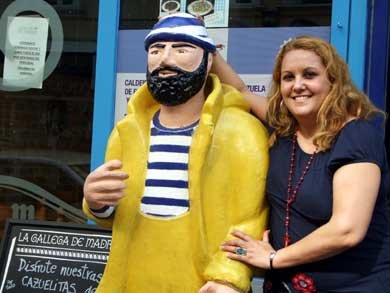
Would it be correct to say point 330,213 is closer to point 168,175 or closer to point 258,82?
point 168,175

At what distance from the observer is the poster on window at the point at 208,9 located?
3.86 metres

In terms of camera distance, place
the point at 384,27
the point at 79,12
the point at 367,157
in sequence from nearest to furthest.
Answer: the point at 367,157, the point at 384,27, the point at 79,12

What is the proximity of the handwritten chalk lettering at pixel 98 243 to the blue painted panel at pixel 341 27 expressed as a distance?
64.7 inches

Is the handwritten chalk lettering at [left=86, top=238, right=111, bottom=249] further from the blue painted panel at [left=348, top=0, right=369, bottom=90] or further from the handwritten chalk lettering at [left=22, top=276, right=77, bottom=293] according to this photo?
the blue painted panel at [left=348, top=0, right=369, bottom=90]

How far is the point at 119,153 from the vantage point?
2.45 m


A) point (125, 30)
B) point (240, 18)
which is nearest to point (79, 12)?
point (125, 30)

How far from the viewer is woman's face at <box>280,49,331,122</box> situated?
2.21 metres

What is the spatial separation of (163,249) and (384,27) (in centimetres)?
206

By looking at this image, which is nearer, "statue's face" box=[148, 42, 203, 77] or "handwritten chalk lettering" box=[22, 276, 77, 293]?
"statue's face" box=[148, 42, 203, 77]

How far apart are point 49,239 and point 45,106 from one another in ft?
3.79

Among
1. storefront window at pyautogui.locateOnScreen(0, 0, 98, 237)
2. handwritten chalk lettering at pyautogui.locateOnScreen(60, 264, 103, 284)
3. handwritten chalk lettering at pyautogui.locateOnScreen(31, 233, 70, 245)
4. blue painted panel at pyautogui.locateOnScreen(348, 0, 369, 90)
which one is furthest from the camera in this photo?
storefront window at pyautogui.locateOnScreen(0, 0, 98, 237)

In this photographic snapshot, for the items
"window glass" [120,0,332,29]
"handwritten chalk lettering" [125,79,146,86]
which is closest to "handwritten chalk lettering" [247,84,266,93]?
"window glass" [120,0,332,29]

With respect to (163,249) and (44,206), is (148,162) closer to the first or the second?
(163,249)

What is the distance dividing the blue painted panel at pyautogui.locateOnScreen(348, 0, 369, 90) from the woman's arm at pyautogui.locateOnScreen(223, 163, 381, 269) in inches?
59.7
